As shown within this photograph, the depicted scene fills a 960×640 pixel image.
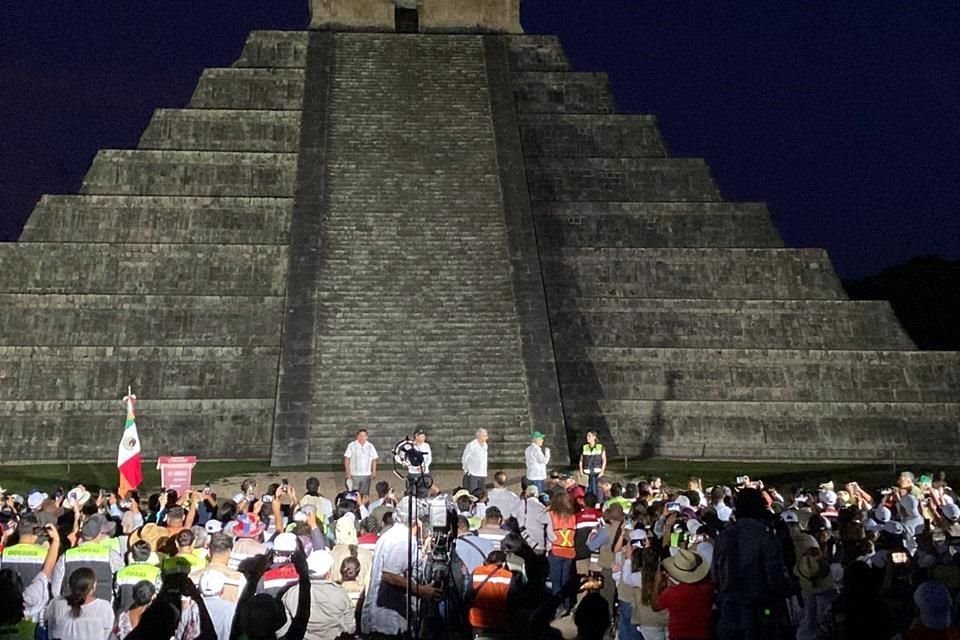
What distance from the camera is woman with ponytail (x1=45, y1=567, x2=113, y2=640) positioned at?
24.8 ft

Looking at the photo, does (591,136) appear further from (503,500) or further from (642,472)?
(503,500)

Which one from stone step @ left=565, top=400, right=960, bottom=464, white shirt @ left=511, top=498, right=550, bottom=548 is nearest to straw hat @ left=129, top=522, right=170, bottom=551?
white shirt @ left=511, top=498, right=550, bottom=548

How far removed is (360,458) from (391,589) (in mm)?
10206

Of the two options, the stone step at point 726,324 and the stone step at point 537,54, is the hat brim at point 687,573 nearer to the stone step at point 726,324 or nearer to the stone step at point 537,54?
the stone step at point 726,324

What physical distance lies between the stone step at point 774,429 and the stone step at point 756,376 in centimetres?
43

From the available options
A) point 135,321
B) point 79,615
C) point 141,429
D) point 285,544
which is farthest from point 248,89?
point 79,615

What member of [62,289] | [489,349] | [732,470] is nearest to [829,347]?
[732,470]

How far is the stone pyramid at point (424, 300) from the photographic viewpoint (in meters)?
25.1

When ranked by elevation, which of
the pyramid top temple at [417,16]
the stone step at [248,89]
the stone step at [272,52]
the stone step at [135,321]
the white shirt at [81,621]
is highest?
the pyramid top temple at [417,16]

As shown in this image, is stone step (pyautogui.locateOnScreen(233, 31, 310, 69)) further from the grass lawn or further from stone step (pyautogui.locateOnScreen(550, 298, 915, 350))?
the grass lawn

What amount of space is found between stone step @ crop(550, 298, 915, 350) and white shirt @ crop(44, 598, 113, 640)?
815 inches

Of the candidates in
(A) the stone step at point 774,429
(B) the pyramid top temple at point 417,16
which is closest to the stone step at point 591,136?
(B) the pyramid top temple at point 417,16

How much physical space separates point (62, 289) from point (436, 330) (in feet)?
28.7

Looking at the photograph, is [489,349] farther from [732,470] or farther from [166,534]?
[166,534]
